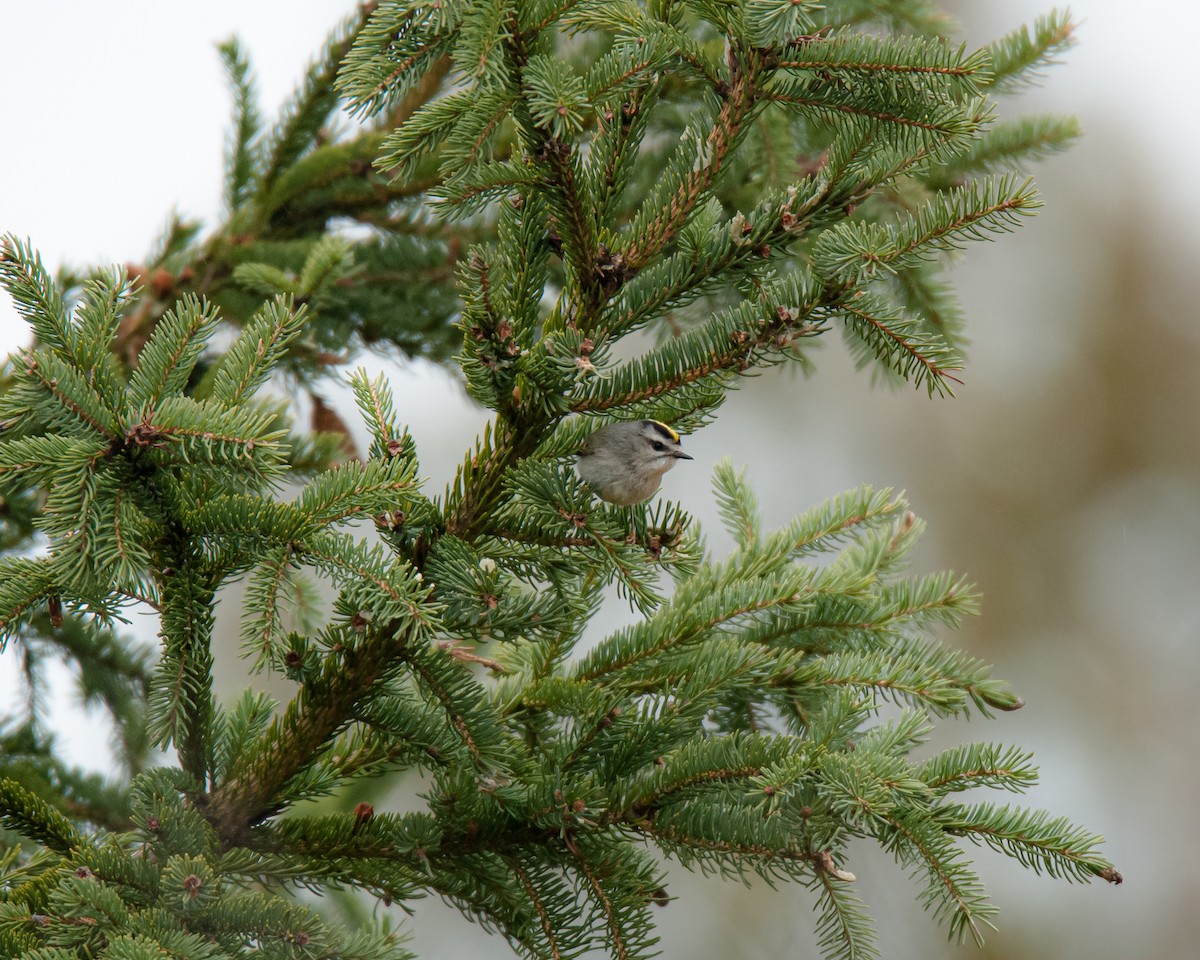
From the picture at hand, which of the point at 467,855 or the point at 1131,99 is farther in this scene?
the point at 1131,99

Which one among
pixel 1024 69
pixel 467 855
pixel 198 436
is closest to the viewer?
pixel 198 436

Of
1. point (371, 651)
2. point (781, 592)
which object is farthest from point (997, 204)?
point (371, 651)

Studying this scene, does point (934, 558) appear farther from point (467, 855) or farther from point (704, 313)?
point (467, 855)

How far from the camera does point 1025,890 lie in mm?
8625

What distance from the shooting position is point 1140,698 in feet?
31.8

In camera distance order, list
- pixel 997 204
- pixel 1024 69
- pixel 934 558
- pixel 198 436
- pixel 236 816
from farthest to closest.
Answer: pixel 934 558, pixel 1024 69, pixel 236 816, pixel 997 204, pixel 198 436

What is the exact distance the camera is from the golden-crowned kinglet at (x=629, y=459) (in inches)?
93.5

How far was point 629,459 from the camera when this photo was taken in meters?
2.60

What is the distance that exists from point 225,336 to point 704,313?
5.49 ft

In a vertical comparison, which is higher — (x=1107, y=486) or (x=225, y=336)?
(x=1107, y=486)

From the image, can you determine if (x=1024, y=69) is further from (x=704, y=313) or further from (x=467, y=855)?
(x=467, y=855)

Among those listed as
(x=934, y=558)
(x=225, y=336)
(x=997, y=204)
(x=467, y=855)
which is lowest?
(x=467, y=855)

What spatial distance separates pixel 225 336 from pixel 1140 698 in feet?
31.4

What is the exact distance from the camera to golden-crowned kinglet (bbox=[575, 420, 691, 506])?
2375 mm
